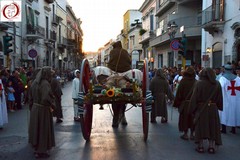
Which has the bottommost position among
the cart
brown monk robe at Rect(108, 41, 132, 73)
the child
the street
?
the street

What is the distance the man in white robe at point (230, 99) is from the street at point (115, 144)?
1.18ft

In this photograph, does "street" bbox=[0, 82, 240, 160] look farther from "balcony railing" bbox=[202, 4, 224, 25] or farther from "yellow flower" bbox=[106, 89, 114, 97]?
"balcony railing" bbox=[202, 4, 224, 25]

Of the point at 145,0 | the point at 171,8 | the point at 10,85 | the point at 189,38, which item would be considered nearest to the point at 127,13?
the point at 145,0

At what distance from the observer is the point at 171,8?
34.3m

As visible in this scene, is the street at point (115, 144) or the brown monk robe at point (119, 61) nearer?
the street at point (115, 144)

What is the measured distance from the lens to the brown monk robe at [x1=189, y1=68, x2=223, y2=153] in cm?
712

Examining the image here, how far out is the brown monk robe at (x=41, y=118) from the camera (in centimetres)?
676

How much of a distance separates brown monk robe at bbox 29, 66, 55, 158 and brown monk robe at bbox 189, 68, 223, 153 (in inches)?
120

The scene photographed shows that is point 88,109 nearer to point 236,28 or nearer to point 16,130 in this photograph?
point 16,130

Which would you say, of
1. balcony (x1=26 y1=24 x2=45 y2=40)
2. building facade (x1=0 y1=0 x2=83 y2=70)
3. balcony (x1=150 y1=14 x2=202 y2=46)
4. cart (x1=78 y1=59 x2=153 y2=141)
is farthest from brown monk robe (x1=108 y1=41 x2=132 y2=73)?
balcony (x1=26 y1=24 x2=45 y2=40)

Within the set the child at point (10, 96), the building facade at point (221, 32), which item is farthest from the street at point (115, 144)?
the building facade at point (221, 32)

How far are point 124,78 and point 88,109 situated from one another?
1.23 metres

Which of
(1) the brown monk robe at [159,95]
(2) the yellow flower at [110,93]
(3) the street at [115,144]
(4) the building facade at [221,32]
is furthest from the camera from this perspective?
(4) the building facade at [221,32]

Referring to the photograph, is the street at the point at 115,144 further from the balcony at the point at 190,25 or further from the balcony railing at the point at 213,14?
the balcony at the point at 190,25
